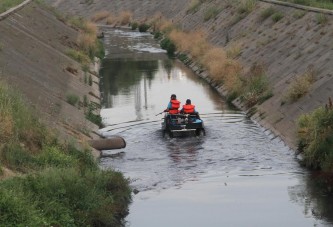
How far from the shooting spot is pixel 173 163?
29.5 metres

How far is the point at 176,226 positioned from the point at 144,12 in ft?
247

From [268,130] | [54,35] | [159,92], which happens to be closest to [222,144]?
[268,130]

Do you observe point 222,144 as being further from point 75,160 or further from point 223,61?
point 223,61

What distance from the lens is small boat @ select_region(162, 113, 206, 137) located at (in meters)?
33.7

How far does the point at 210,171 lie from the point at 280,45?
2060 centimetres

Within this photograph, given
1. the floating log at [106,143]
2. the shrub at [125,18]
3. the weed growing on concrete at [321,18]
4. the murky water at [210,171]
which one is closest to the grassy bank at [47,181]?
the murky water at [210,171]

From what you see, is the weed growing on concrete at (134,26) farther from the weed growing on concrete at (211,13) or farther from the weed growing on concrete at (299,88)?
the weed growing on concrete at (299,88)

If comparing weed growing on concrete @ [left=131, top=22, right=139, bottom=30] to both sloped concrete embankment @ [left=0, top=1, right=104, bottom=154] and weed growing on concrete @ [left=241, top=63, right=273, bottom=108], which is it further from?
weed growing on concrete @ [left=241, top=63, right=273, bottom=108]

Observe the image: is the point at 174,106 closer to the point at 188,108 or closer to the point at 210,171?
the point at 188,108

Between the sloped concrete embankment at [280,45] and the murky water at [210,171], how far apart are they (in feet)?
4.35

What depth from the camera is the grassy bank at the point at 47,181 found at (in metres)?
19.0

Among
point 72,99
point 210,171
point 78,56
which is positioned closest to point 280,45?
point 78,56

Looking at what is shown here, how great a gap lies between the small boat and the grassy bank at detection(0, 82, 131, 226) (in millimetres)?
7385

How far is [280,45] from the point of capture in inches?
1861
